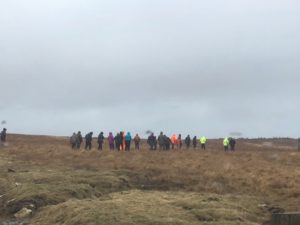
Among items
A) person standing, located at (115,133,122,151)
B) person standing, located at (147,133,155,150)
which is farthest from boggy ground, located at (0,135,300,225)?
person standing, located at (147,133,155,150)

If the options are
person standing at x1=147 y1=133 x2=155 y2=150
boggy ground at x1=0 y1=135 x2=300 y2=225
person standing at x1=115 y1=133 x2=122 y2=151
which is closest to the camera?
boggy ground at x1=0 y1=135 x2=300 y2=225

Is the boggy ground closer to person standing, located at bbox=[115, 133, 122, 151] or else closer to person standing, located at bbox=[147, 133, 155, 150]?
person standing, located at bbox=[115, 133, 122, 151]

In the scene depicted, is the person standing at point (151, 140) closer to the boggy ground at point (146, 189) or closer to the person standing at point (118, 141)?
the person standing at point (118, 141)

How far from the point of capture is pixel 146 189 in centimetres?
2653

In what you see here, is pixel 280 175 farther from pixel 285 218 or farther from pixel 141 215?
pixel 141 215

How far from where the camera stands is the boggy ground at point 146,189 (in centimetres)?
1852

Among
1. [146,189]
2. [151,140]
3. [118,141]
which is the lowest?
[146,189]

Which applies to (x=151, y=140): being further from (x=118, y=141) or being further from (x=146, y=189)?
(x=146, y=189)

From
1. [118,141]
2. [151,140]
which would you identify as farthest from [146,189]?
[151,140]

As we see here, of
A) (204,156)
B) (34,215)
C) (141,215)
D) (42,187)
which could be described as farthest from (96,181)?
(204,156)

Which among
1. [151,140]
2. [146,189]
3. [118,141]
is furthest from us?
[151,140]

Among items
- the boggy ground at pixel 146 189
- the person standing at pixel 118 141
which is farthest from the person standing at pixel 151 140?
the boggy ground at pixel 146 189

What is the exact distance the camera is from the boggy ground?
729 inches

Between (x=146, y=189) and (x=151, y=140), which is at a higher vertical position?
(x=151, y=140)
